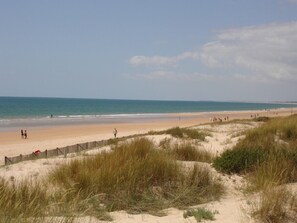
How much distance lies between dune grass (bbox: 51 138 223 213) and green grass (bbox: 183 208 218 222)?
635mm

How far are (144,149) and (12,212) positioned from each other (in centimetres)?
475

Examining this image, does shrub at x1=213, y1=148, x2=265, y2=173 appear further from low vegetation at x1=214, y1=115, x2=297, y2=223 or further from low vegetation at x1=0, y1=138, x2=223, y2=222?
low vegetation at x1=0, y1=138, x2=223, y2=222

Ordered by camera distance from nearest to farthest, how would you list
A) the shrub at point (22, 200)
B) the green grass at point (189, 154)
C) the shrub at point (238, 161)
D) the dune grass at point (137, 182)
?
1. the shrub at point (22, 200)
2. the dune grass at point (137, 182)
3. the shrub at point (238, 161)
4. the green grass at point (189, 154)

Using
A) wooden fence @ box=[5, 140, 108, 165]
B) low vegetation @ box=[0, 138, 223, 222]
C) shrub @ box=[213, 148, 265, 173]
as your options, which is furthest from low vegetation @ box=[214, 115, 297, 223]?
wooden fence @ box=[5, 140, 108, 165]

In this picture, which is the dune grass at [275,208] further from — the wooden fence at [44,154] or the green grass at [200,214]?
the wooden fence at [44,154]

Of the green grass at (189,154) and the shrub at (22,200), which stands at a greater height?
the shrub at (22,200)

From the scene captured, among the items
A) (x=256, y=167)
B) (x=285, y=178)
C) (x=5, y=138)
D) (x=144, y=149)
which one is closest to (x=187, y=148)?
(x=144, y=149)

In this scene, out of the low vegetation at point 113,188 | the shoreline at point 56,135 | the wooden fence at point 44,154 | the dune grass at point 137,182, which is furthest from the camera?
the shoreline at point 56,135

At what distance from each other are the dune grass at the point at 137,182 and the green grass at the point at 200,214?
0.64 metres

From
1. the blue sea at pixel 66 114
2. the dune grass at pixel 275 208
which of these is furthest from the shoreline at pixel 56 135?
the dune grass at pixel 275 208

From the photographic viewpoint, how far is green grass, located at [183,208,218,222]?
5812 mm

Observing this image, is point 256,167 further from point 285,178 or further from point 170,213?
point 170,213

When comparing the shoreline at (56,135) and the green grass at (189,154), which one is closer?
the green grass at (189,154)

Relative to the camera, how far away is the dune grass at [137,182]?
6637mm
